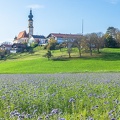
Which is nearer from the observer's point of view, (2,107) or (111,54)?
(2,107)

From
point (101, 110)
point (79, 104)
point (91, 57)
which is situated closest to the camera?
point (101, 110)

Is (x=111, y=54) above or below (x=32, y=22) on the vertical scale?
below

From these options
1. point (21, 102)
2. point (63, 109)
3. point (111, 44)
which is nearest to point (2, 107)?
point (21, 102)

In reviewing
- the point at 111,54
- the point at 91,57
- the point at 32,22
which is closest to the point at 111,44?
the point at 111,54

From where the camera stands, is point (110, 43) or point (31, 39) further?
point (31, 39)

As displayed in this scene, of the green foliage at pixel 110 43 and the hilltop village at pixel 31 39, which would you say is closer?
the green foliage at pixel 110 43

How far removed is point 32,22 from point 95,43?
4343 inches

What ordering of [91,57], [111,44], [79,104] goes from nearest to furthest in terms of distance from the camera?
1. [79,104]
2. [91,57]
3. [111,44]

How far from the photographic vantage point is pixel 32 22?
193 metres

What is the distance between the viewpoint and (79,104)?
8.80 m

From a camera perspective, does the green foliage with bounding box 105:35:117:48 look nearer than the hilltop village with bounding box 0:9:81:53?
Yes

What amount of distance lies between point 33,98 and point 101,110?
7.83 feet

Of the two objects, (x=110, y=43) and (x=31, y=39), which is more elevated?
(x=31, y=39)

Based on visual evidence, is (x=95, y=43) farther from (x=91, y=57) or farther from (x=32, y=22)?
(x=32, y=22)
